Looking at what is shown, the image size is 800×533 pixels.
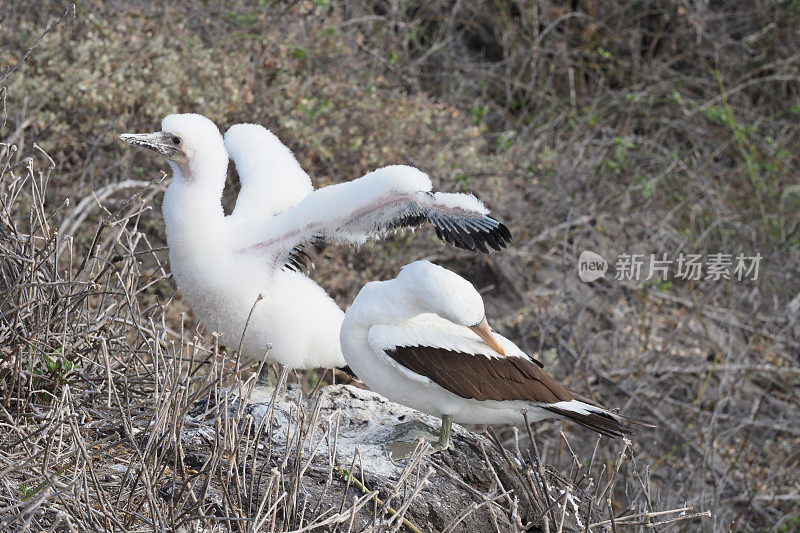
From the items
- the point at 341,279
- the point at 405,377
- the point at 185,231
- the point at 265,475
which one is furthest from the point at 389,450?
the point at 341,279

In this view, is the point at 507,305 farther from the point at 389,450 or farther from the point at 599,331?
the point at 389,450

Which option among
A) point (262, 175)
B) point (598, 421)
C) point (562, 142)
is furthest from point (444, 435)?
point (562, 142)

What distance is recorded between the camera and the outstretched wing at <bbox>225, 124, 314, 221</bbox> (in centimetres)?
306

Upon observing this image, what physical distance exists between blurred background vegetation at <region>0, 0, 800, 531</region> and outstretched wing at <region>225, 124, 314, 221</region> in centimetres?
143

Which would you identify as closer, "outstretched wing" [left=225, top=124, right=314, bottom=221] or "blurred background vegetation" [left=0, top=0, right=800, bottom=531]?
"outstretched wing" [left=225, top=124, right=314, bottom=221]

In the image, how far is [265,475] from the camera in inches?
91.0

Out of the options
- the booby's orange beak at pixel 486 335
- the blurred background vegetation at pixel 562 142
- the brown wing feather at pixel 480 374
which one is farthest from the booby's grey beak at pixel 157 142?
the blurred background vegetation at pixel 562 142

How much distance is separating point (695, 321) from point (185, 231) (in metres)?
4.11

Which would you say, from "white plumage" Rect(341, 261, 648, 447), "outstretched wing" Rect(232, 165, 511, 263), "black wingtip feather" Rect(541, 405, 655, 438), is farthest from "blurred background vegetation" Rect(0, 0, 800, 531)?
"outstretched wing" Rect(232, 165, 511, 263)

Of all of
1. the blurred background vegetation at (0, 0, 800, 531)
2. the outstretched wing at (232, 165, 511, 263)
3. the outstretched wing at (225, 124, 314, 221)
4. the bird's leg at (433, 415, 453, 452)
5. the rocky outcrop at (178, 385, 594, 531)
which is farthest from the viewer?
the blurred background vegetation at (0, 0, 800, 531)

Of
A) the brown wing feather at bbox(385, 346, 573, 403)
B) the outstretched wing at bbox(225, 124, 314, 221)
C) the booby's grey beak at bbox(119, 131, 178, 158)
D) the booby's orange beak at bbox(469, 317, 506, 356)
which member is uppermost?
the booby's grey beak at bbox(119, 131, 178, 158)

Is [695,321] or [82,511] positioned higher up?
[82,511]

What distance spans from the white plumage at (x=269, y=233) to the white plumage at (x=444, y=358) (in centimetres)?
16

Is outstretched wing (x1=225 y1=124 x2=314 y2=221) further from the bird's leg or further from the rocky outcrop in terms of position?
the bird's leg
